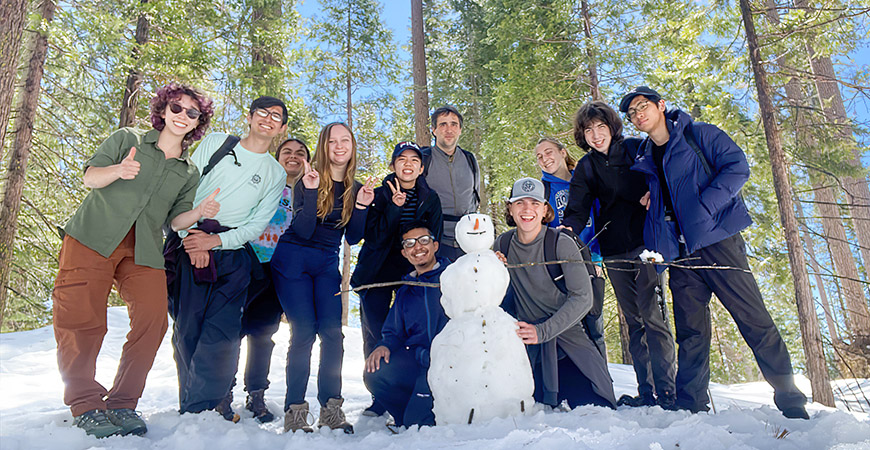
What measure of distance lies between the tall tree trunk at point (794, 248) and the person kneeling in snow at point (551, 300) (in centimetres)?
407

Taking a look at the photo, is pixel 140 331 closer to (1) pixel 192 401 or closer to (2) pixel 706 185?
(1) pixel 192 401

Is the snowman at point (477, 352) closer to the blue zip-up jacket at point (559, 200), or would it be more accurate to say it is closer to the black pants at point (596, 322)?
the black pants at point (596, 322)

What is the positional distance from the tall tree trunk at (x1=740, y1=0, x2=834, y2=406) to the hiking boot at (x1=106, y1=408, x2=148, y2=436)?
6.92 m

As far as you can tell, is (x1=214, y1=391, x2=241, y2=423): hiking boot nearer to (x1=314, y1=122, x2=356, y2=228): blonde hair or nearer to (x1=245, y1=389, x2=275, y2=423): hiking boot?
(x1=245, y1=389, x2=275, y2=423): hiking boot

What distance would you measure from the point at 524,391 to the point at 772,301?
18.6 meters

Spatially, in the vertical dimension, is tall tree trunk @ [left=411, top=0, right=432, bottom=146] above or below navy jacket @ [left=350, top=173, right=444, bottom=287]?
above

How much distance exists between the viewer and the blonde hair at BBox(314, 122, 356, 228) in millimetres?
3660

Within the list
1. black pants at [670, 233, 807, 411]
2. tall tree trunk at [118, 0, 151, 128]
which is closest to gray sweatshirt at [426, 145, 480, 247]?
black pants at [670, 233, 807, 411]

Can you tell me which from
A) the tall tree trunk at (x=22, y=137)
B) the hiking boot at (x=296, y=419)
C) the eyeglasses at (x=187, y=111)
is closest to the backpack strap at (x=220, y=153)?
the eyeglasses at (x=187, y=111)

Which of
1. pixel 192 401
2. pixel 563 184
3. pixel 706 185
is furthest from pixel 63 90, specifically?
pixel 706 185

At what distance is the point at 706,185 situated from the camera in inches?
141

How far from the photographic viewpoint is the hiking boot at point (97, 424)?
262 centimetres

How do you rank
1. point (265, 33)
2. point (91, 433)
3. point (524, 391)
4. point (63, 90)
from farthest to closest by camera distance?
1. point (265, 33)
2. point (63, 90)
3. point (524, 391)
4. point (91, 433)

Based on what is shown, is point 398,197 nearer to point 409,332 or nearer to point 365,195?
point 365,195
